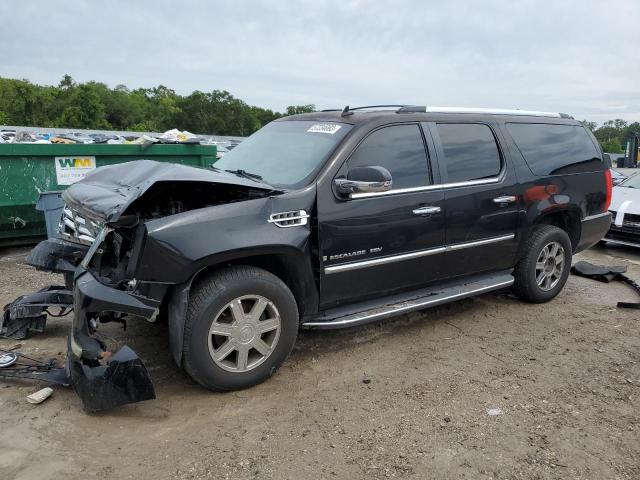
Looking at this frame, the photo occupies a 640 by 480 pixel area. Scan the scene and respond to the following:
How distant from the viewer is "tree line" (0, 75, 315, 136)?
211ft

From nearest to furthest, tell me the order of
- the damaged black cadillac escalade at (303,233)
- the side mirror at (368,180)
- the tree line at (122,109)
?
the damaged black cadillac escalade at (303,233), the side mirror at (368,180), the tree line at (122,109)

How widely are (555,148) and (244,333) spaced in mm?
3703

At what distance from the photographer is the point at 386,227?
13.0ft

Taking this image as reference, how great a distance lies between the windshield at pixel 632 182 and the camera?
902 cm

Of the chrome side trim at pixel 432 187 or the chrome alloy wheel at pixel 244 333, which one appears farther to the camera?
the chrome side trim at pixel 432 187

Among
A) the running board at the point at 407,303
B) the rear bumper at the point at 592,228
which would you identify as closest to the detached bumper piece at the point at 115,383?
the running board at the point at 407,303

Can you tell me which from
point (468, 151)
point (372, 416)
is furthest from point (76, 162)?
point (372, 416)

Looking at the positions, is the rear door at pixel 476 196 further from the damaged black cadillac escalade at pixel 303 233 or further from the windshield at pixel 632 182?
the windshield at pixel 632 182

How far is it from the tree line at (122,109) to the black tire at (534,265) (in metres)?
56.9

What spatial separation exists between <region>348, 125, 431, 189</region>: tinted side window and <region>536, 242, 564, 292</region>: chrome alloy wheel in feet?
5.92

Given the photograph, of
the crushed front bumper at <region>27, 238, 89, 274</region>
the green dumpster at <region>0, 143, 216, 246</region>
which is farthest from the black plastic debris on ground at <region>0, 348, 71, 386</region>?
the green dumpster at <region>0, 143, 216, 246</region>

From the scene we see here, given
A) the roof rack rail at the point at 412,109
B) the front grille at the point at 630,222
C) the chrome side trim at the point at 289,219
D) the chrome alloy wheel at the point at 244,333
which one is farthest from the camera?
the front grille at the point at 630,222

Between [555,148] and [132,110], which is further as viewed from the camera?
[132,110]

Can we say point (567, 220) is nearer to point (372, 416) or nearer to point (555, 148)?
point (555, 148)
